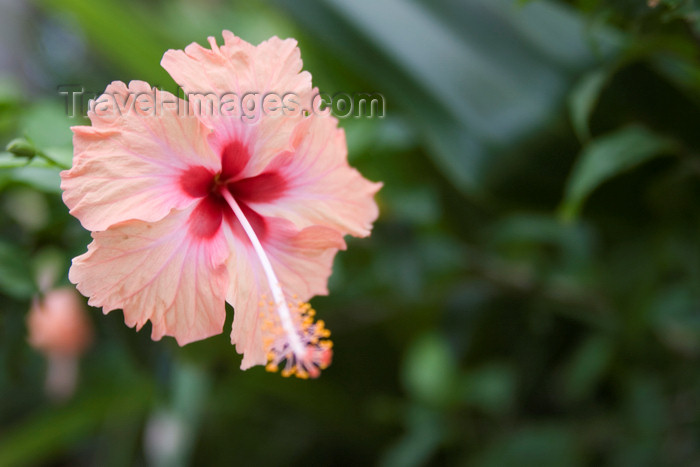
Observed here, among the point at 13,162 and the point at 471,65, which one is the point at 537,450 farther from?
the point at 13,162

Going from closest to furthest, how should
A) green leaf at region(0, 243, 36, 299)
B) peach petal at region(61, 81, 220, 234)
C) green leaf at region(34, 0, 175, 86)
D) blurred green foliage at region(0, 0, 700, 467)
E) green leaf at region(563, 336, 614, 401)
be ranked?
1. peach petal at region(61, 81, 220, 234)
2. green leaf at region(0, 243, 36, 299)
3. blurred green foliage at region(0, 0, 700, 467)
4. green leaf at region(563, 336, 614, 401)
5. green leaf at region(34, 0, 175, 86)

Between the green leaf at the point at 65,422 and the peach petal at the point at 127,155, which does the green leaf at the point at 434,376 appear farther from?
the peach petal at the point at 127,155

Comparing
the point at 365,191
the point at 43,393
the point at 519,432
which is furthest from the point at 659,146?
the point at 43,393

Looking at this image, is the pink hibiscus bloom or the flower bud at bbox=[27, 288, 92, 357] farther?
the flower bud at bbox=[27, 288, 92, 357]

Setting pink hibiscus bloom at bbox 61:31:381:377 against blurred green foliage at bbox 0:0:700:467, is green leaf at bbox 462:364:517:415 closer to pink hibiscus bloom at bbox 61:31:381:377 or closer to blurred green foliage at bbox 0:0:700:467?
blurred green foliage at bbox 0:0:700:467

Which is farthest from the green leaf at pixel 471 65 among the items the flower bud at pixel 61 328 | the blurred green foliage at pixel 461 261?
the flower bud at pixel 61 328

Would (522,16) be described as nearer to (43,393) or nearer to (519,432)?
(519,432)

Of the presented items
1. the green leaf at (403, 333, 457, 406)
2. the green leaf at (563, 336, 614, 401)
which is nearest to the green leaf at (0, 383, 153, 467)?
the green leaf at (403, 333, 457, 406)

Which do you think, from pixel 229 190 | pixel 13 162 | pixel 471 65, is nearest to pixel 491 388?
pixel 471 65
